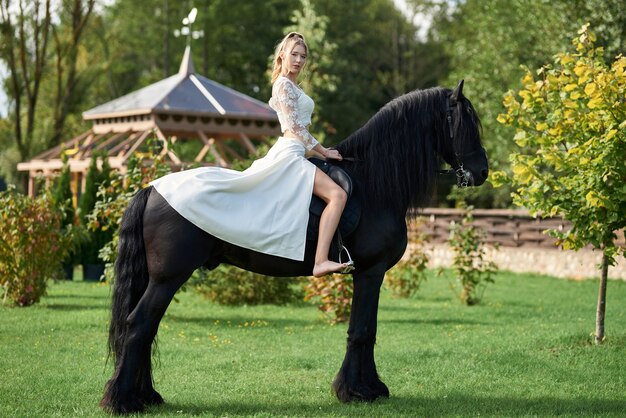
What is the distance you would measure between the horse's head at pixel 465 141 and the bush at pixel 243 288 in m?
7.12

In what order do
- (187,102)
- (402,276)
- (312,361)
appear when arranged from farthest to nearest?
(187,102) → (402,276) → (312,361)

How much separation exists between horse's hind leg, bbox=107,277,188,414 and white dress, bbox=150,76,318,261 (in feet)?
1.83

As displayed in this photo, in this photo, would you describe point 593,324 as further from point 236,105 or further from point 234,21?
point 234,21

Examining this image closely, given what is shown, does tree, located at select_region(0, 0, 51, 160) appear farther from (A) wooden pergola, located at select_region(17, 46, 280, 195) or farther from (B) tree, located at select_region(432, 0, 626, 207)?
(B) tree, located at select_region(432, 0, 626, 207)

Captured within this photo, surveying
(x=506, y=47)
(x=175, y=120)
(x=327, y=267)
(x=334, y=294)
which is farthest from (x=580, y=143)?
(x=506, y=47)

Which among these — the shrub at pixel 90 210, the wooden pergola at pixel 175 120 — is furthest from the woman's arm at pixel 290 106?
the wooden pergola at pixel 175 120

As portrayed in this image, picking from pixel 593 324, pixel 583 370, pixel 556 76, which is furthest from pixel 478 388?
pixel 593 324

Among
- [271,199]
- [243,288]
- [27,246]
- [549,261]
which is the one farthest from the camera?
[549,261]

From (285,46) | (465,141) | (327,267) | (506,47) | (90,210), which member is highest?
(506,47)

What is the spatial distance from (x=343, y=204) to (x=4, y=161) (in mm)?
27650

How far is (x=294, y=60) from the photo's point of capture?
235 inches

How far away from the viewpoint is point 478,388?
22.1 ft

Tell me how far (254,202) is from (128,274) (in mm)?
1099

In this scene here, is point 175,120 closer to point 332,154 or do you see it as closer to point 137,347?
point 332,154
